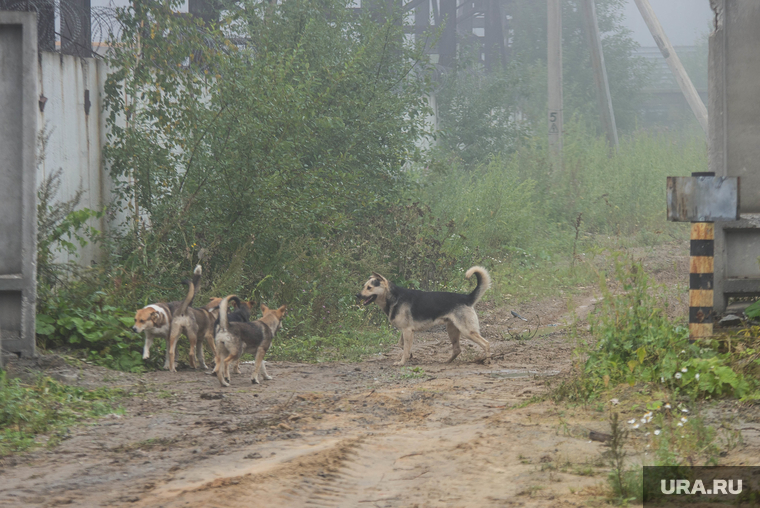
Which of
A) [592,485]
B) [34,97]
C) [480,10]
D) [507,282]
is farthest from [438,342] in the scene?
[480,10]

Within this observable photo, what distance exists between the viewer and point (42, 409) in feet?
18.5

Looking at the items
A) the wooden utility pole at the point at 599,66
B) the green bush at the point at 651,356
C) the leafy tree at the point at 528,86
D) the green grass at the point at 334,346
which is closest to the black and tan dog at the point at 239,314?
the green grass at the point at 334,346

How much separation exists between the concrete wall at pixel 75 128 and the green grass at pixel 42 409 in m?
2.70

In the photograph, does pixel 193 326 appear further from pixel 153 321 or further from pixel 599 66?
pixel 599 66

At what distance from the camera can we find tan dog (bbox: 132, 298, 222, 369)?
7.55 metres

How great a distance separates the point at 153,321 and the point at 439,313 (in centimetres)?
318

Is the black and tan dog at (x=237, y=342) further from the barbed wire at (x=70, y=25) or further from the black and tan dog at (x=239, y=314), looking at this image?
the barbed wire at (x=70, y=25)

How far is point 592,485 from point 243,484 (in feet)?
5.81

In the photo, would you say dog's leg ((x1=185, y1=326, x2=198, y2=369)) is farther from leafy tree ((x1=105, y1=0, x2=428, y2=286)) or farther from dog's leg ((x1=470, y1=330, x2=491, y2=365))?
dog's leg ((x1=470, y1=330, x2=491, y2=365))

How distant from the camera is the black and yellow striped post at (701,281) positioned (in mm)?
5941

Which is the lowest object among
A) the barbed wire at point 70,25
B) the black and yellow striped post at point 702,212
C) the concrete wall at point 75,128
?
the black and yellow striped post at point 702,212

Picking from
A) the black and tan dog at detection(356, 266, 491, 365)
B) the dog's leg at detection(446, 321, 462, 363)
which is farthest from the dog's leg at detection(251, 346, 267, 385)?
the dog's leg at detection(446, 321, 462, 363)

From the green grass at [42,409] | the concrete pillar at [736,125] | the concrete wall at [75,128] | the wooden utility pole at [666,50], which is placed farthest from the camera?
the wooden utility pole at [666,50]

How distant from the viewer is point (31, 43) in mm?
6805
